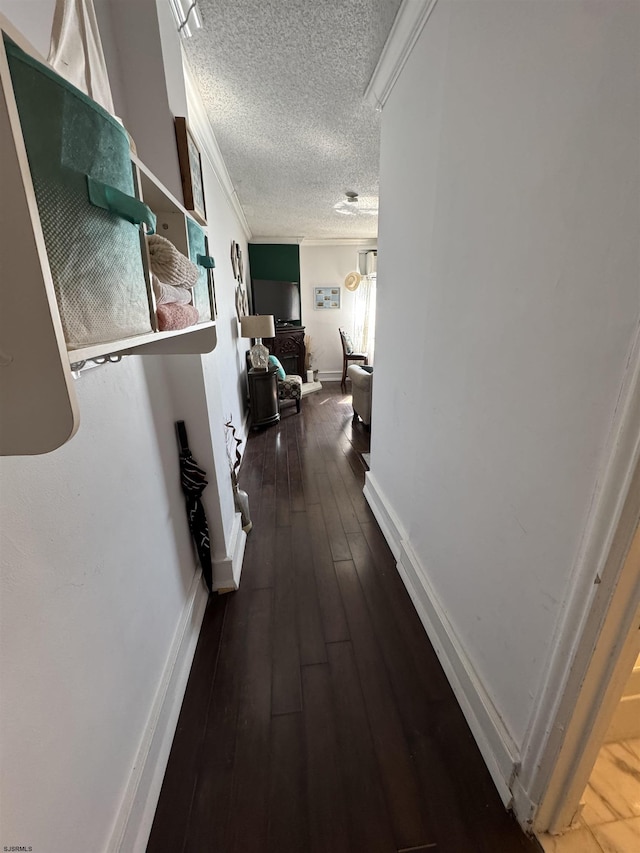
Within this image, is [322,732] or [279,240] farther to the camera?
[279,240]

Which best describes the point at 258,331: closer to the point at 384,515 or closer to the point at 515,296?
the point at 384,515

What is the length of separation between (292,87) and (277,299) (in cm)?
369

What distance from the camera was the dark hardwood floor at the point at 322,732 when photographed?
0.93m

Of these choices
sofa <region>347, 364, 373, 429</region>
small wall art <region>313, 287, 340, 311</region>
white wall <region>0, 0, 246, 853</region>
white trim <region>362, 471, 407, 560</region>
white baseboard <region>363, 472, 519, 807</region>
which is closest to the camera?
white wall <region>0, 0, 246, 853</region>

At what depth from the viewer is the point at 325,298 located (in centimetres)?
608

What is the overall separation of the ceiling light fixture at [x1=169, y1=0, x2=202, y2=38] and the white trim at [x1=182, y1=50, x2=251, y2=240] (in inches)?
6.0

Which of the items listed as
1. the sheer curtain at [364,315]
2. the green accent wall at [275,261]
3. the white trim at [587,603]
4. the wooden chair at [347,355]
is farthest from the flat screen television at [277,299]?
the white trim at [587,603]

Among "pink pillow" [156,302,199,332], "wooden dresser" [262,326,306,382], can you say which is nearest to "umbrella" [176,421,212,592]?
"pink pillow" [156,302,199,332]

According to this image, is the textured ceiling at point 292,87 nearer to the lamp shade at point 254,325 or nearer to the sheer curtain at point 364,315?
the lamp shade at point 254,325

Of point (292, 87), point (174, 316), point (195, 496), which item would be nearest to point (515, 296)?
point (174, 316)

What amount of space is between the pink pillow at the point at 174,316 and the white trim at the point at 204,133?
2.95 feet

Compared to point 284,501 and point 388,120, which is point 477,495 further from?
point 388,120

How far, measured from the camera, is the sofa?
380cm

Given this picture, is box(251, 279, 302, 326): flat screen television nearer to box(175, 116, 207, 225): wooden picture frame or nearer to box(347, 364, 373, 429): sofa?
box(347, 364, 373, 429): sofa
